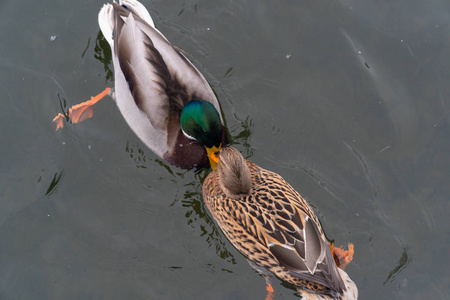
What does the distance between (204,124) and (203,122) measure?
23 mm

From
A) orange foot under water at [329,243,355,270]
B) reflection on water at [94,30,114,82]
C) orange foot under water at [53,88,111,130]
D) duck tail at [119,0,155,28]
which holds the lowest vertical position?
orange foot under water at [329,243,355,270]

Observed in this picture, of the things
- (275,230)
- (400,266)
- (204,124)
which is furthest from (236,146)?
(400,266)

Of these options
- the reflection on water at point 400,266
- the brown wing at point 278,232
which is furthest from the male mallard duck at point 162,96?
the reflection on water at point 400,266

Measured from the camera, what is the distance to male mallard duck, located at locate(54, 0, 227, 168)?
511cm

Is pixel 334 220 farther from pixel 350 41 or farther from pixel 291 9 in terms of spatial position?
pixel 291 9

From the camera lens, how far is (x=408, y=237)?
209 inches

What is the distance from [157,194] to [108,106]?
1296 mm

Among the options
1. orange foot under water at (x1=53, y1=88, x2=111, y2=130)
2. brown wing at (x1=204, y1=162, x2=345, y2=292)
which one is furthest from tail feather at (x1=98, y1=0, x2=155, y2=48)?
brown wing at (x1=204, y1=162, x2=345, y2=292)

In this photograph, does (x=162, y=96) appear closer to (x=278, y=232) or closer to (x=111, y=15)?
(x=111, y=15)

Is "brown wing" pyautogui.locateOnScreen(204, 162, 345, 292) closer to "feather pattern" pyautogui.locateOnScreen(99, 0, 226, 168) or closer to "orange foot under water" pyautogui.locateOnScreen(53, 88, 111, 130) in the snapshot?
"feather pattern" pyautogui.locateOnScreen(99, 0, 226, 168)

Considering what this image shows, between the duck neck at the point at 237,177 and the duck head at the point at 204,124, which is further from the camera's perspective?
the duck head at the point at 204,124

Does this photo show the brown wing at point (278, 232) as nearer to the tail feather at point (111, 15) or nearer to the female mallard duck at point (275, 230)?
the female mallard duck at point (275, 230)

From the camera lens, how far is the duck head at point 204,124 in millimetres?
4953

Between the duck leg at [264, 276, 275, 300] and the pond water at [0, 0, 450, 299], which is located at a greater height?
the pond water at [0, 0, 450, 299]
